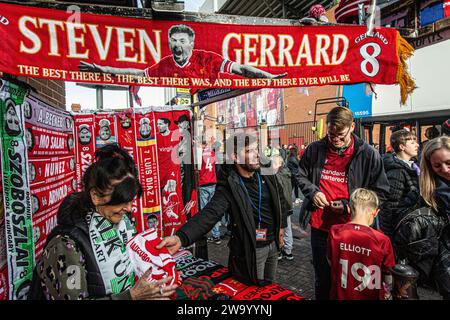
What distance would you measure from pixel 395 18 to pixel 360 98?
4.57 meters

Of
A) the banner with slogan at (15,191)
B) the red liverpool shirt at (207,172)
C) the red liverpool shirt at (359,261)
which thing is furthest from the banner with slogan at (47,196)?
the red liverpool shirt at (207,172)

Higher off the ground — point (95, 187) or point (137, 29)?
point (137, 29)

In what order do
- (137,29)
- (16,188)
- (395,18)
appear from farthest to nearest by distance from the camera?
(395,18)
(137,29)
(16,188)

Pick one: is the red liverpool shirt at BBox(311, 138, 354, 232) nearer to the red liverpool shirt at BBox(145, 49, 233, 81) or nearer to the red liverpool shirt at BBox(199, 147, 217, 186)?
the red liverpool shirt at BBox(145, 49, 233, 81)

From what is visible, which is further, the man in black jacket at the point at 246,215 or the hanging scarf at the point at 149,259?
the man in black jacket at the point at 246,215

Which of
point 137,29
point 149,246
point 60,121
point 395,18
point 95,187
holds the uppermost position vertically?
point 395,18

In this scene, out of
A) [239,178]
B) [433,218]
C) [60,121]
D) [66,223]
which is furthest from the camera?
[60,121]

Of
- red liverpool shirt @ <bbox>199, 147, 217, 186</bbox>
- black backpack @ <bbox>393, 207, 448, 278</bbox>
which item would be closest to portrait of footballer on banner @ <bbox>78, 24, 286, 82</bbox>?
black backpack @ <bbox>393, 207, 448, 278</bbox>

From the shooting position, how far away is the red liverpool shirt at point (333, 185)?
2.79 meters

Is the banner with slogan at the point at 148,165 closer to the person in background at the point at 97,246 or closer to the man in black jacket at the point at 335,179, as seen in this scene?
the man in black jacket at the point at 335,179

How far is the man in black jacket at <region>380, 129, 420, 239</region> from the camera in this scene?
376 cm

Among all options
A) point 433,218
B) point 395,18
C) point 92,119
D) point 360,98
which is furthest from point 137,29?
point 360,98

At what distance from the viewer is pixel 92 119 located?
13.8 feet

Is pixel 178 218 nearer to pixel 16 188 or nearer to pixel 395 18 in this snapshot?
pixel 16 188
